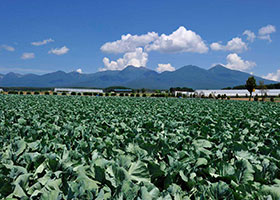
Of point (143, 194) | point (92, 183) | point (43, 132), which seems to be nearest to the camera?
point (143, 194)

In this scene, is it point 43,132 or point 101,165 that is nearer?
point 101,165

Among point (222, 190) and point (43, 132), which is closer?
point (222, 190)

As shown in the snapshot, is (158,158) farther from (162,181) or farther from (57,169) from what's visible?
(57,169)

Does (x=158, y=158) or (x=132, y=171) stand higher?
(x=132, y=171)

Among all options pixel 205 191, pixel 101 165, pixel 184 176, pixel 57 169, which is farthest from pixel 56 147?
pixel 205 191

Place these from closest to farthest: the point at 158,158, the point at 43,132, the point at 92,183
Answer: the point at 92,183 → the point at 158,158 → the point at 43,132

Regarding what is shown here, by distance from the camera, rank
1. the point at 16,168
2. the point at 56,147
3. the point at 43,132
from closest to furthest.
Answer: the point at 16,168 < the point at 56,147 < the point at 43,132

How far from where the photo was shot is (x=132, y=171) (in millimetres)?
2453

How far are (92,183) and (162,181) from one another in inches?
39.6

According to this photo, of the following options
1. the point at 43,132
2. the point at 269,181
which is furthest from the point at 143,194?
the point at 43,132

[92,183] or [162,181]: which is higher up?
[92,183]

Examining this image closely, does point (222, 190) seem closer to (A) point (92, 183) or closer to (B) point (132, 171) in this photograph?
(B) point (132, 171)

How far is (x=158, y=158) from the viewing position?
385 centimetres

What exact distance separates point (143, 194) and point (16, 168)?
147 cm
